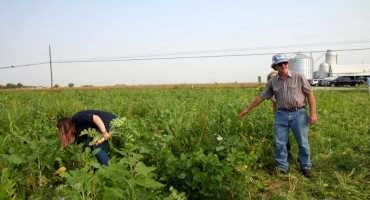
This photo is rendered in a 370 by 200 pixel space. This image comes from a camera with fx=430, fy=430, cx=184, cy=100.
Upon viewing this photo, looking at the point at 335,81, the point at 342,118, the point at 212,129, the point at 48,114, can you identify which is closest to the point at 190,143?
the point at 212,129

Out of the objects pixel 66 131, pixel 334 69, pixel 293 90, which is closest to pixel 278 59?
pixel 293 90

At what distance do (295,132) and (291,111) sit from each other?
11.4 inches

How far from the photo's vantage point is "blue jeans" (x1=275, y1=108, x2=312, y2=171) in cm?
565

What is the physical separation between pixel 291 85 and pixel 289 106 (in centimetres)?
28

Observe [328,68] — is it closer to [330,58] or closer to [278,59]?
[330,58]

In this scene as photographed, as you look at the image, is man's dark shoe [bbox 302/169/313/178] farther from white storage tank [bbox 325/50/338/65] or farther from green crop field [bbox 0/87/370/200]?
white storage tank [bbox 325/50/338/65]

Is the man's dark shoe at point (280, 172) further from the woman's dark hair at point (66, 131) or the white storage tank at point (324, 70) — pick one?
the white storage tank at point (324, 70)

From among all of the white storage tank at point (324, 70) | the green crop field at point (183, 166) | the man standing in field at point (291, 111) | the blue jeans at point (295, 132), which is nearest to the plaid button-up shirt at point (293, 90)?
the man standing in field at point (291, 111)

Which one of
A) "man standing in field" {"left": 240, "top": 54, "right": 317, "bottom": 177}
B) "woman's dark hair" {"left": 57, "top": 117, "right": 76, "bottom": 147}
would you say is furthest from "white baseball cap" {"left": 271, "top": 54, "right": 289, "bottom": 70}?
"woman's dark hair" {"left": 57, "top": 117, "right": 76, "bottom": 147}

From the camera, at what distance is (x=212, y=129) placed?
235 inches

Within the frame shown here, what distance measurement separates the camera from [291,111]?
18.7ft

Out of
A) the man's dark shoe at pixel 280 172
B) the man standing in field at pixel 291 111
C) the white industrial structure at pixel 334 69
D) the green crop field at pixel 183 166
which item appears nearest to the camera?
the green crop field at pixel 183 166

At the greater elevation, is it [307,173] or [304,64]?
[304,64]

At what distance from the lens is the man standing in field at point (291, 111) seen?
561 centimetres
